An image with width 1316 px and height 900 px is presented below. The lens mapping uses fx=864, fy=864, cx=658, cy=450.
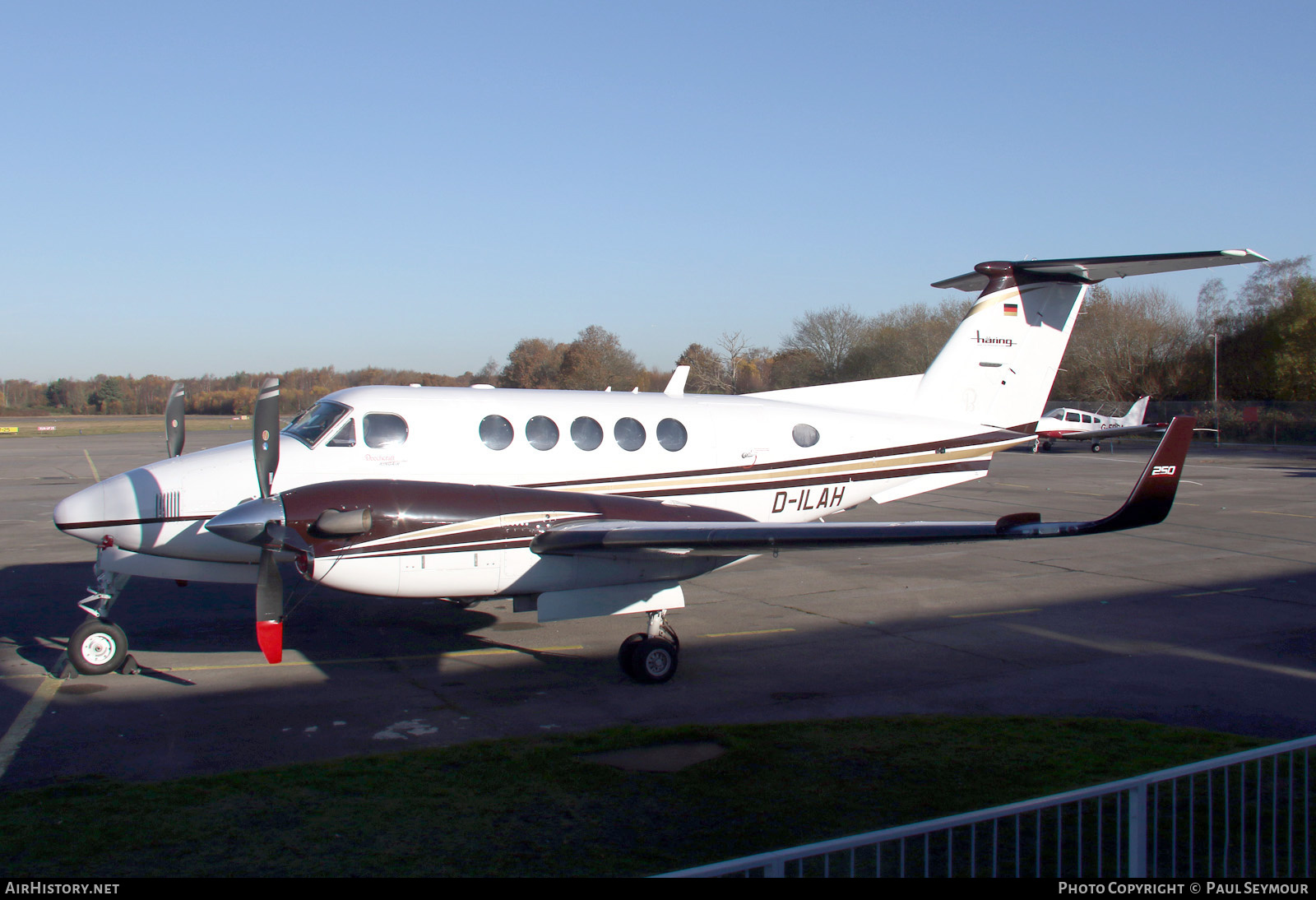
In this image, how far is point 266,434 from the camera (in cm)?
795

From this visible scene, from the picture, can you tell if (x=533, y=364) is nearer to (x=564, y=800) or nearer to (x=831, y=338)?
(x=831, y=338)

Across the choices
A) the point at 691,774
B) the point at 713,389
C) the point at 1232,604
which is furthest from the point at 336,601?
the point at 713,389

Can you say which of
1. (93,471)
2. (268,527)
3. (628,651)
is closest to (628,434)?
(628,651)

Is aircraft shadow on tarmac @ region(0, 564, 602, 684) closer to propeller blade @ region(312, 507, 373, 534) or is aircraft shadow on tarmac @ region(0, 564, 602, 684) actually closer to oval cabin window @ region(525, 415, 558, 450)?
propeller blade @ region(312, 507, 373, 534)

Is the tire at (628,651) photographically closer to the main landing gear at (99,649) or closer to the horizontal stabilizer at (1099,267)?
the main landing gear at (99,649)

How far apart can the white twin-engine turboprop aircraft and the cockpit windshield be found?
3 centimetres

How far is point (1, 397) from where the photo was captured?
4970 inches

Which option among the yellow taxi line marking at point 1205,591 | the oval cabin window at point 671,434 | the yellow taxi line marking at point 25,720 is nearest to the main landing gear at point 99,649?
the yellow taxi line marking at point 25,720

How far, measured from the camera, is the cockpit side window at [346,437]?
902 cm

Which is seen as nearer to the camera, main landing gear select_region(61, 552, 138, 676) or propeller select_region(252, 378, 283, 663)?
propeller select_region(252, 378, 283, 663)

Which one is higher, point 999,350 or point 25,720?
point 999,350

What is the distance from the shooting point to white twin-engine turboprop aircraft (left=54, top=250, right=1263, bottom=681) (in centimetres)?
725

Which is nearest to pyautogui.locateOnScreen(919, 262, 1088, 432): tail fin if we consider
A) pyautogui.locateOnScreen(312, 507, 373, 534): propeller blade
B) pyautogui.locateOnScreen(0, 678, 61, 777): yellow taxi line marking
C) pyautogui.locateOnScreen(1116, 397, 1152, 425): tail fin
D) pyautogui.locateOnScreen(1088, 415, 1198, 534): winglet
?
pyautogui.locateOnScreen(1088, 415, 1198, 534): winglet

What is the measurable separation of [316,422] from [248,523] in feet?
7.63
